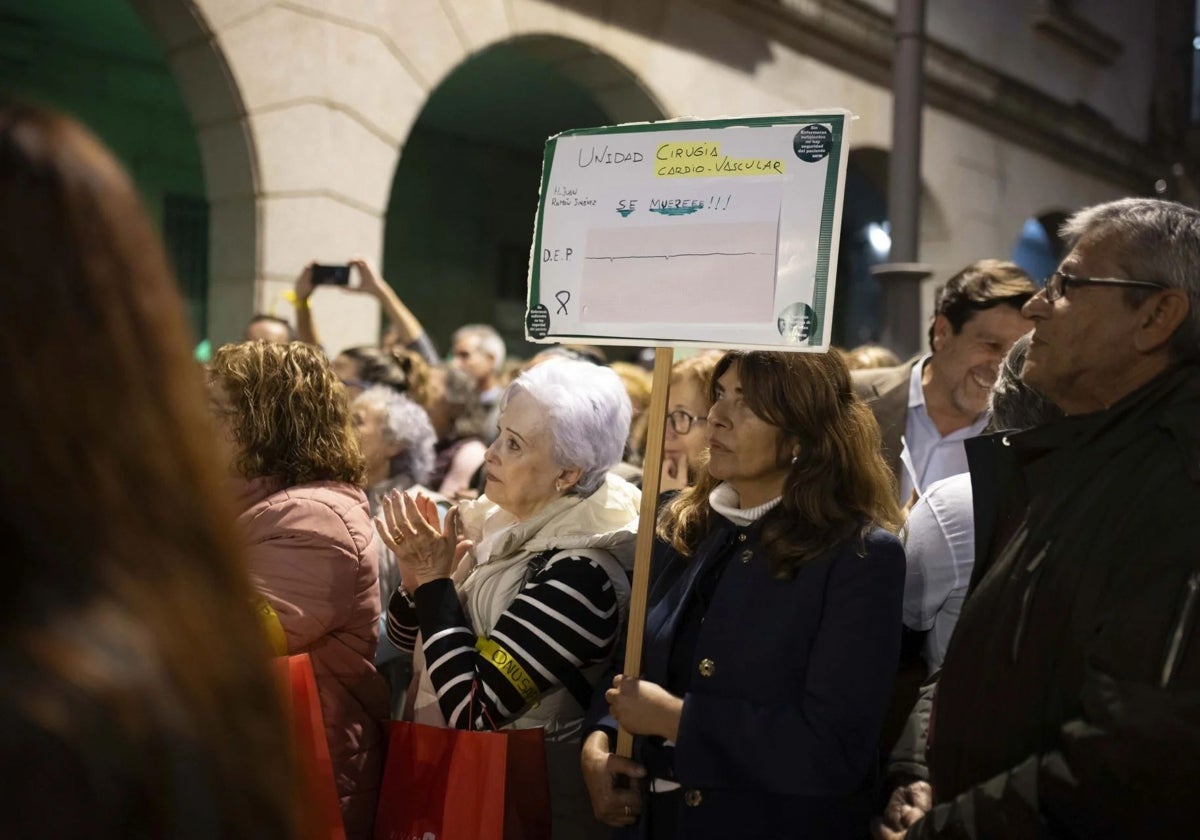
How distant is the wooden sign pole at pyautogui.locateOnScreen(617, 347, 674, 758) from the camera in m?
2.62

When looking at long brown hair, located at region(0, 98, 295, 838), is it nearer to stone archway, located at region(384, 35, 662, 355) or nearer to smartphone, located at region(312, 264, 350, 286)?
smartphone, located at region(312, 264, 350, 286)

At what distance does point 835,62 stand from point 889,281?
4772 millimetres

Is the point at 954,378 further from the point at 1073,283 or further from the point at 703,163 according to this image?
the point at 1073,283

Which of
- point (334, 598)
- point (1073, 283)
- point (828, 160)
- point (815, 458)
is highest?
point (828, 160)

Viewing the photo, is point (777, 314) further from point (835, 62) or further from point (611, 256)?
point (835, 62)

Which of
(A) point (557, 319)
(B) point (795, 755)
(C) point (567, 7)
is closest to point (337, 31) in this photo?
(C) point (567, 7)

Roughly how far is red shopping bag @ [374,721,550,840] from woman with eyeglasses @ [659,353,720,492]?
1.54 m

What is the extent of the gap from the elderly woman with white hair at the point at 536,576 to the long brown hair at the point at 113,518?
1.73 metres

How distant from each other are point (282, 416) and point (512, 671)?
886mm

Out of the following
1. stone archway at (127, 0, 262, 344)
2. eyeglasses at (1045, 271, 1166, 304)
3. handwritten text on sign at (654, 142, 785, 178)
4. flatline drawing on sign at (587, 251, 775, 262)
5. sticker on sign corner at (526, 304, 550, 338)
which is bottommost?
sticker on sign corner at (526, 304, 550, 338)

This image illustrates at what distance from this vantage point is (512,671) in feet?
9.19

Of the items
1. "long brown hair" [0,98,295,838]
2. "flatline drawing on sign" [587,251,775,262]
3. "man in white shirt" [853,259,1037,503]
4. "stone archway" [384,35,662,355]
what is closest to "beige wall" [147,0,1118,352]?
"man in white shirt" [853,259,1037,503]

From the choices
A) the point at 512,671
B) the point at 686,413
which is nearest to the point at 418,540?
the point at 512,671

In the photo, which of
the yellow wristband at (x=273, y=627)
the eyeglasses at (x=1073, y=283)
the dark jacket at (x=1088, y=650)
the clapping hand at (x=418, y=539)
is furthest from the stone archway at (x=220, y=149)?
the dark jacket at (x=1088, y=650)
